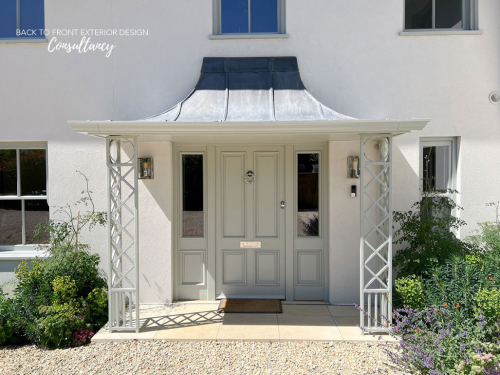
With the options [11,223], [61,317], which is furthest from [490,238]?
[11,223]

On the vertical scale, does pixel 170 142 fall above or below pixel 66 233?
above

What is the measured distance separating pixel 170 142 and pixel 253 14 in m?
2.56

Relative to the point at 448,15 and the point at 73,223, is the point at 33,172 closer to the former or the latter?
the point at 73,223

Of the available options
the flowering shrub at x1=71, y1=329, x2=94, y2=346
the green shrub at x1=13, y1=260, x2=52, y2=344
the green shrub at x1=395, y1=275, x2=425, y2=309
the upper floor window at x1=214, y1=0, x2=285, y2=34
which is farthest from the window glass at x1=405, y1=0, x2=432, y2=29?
the green shrub at x1=13, y1=260, x2=52, y2=344

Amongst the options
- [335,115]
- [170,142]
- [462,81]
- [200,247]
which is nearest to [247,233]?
[200,247]

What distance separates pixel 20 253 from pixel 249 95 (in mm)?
4603

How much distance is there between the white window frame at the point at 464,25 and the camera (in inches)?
241

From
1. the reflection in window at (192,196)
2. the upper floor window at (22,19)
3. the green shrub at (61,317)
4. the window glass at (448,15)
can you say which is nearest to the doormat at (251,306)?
the reflection in window at (192,196)

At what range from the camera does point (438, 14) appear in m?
6.38

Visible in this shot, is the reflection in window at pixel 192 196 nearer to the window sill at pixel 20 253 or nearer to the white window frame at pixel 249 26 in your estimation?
the white window frame at pixel 249 26

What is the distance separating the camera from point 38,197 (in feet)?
21.3

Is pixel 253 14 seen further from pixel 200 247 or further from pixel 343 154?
pixel 200 247

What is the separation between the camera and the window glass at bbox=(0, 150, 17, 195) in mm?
6465

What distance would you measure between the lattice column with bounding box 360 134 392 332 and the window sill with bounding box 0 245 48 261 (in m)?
5.08
